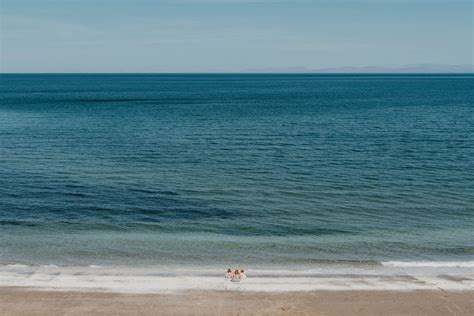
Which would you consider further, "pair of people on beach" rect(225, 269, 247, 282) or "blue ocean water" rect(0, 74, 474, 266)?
"blue ocean water" rect(0, 74, 474, 266)

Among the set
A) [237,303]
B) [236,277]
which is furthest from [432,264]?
[237,303]

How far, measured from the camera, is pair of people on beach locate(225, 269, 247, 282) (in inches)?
1363

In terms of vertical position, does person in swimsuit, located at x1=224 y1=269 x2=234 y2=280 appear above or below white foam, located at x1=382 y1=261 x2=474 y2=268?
above

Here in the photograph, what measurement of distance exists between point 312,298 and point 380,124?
272 feet

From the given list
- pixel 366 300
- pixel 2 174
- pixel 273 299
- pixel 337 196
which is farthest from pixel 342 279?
pixel 2 174

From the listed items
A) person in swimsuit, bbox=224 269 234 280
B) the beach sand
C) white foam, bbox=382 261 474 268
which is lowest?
white foam, bbox=382 261 474 268

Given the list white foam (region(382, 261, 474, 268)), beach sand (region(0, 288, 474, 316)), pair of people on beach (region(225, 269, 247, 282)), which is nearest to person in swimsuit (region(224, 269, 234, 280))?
pair of people on beach (region(225, 269, 247, 282))

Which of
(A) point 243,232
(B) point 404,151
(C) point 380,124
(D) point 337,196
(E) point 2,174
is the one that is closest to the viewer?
(A) point 243,232

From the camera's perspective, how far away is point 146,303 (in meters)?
31.5

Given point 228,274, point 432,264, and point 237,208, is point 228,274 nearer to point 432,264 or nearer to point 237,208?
point 432,264

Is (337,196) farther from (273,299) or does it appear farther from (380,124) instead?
(380,124)

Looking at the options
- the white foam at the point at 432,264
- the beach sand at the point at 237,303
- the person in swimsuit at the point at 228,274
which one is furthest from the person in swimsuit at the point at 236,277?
the white foam at the point at 432,264

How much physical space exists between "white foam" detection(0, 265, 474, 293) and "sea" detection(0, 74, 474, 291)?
0.42 ft

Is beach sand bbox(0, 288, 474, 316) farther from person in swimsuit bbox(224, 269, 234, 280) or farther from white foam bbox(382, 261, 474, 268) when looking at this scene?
white foam bbox(382, 261, 474, 268)
